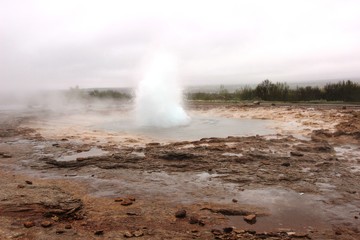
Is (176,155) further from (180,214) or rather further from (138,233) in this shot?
(138,233)

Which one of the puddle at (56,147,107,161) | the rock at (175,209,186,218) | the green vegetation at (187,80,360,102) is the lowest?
the rock at (175,209,186,218)

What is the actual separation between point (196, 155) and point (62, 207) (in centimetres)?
385

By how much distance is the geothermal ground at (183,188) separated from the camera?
4832 millimetres

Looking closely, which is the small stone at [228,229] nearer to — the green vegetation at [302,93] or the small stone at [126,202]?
the small stone at [126,202]

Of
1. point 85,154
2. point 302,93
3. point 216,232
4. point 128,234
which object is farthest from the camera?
point 302,93

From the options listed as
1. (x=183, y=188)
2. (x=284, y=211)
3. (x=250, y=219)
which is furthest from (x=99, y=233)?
(x=284, y=211)

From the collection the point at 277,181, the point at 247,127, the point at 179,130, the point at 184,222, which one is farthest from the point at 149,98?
the point at 184,222

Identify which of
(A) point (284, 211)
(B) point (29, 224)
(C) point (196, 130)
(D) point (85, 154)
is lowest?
(A) point (284, 211)

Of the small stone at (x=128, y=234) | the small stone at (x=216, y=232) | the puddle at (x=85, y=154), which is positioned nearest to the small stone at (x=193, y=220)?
the small stone at (x=216, y=232)

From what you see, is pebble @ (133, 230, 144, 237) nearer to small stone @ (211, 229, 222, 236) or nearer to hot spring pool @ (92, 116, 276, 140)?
small stone @ (211, 229, 222, 236)

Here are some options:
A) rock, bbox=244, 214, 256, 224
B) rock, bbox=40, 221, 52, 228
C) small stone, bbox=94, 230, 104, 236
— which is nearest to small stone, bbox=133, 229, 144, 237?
small stone, bbox=94, 230, 104, 236

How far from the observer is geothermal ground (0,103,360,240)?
4832 mm

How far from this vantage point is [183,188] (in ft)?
21.4

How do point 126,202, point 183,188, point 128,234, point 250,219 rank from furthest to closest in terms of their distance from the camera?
point 183,188, point 126,202, point 250,219, point 128,234
